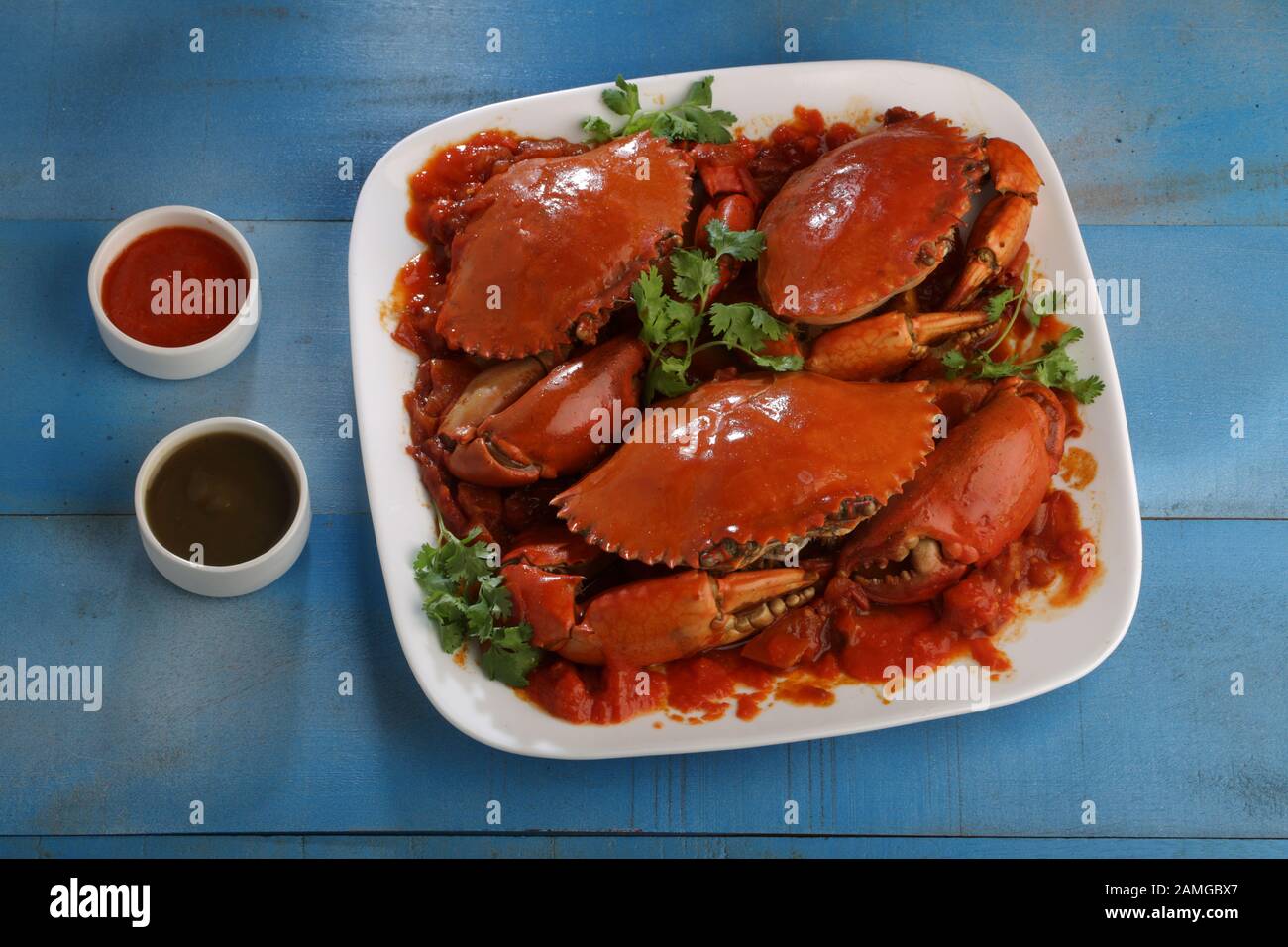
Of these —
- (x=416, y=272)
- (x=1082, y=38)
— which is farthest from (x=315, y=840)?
(x=1082, y=38)

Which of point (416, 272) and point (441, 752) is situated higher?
point (416, 272)

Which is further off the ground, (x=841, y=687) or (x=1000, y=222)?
(x=1000, y=222)

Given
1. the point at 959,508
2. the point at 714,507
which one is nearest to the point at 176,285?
the point at 714,507

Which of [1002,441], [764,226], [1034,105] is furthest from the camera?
[1034,105]

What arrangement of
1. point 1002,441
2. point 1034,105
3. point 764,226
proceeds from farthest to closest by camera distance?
point 1034,105 → point 764,226 → point 1002,441

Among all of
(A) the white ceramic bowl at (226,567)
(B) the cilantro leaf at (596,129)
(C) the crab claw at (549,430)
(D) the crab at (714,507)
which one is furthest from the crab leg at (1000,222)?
(A) the white ceramic bowl at (226,567)

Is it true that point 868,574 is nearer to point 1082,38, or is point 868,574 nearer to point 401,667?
point 401,667

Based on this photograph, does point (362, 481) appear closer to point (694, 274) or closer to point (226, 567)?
point (226, 567)

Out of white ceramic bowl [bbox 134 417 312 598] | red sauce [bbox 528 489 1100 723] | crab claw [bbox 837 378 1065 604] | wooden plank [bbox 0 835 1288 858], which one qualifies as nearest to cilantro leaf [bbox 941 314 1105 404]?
crab claw [bbox 837 378 1065 604]
